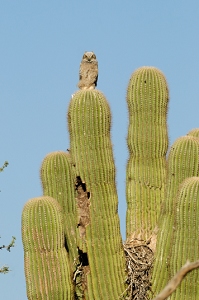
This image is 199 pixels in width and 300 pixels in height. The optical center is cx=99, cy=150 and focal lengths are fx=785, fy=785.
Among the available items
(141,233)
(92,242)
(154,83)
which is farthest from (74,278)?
(154,83)

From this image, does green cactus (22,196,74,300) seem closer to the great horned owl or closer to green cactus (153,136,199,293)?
green cactus (153,136,199,293)

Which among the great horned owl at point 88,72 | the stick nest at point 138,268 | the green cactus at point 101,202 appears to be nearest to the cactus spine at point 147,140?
the green cactus at point 101,202

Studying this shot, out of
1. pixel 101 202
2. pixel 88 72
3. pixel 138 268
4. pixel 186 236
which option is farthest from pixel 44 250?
pixel 88 72

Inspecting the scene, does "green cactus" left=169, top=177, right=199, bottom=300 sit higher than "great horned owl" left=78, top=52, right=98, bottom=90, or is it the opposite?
"great horned owl" left=78, top=52, right=98, bottom=90

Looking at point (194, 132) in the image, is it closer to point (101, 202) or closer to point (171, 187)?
point (171, 187)

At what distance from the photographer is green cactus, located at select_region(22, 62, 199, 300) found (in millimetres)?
8594

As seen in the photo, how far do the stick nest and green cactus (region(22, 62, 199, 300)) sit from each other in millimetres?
21

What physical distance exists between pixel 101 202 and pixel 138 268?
101 centimetres

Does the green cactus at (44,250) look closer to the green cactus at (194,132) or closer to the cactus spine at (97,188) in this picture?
the cactus spine at (97,188)

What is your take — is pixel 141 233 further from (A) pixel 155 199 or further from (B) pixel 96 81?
(B) pixel 96 81

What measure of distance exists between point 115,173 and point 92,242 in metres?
0.84

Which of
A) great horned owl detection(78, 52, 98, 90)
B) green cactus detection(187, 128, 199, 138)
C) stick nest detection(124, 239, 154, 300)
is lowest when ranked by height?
stick nest detection(124, 239, 154, 300)

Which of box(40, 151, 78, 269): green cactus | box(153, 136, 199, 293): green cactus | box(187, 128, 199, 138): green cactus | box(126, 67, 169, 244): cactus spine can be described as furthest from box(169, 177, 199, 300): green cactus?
box(187, 128, 199, 138): green cactus

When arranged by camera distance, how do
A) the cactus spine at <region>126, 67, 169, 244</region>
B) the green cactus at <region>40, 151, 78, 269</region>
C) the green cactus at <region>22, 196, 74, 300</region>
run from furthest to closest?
the cactus spine at <region>126, 67, 169, 244</region>
the green cactus at <region>40, 151, 78, 269</region>
the green cactus at <region>22, 196, 74, 300</region>
